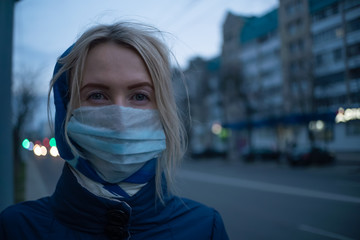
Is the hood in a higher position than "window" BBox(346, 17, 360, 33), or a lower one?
lower

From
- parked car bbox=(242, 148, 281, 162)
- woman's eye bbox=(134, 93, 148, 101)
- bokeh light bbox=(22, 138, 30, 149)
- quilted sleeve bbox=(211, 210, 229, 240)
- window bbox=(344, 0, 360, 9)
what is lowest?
parked car bbox=(242, 148, 281, 162)

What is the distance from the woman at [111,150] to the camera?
3.88 ft

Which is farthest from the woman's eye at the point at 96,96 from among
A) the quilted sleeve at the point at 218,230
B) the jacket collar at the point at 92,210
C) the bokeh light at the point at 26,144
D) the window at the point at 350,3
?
the bokeh light at the point at 26,144

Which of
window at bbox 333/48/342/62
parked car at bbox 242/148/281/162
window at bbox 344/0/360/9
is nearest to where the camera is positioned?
window at bbox 344/0/360/9

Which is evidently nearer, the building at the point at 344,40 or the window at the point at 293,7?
the building at the point at 344,40

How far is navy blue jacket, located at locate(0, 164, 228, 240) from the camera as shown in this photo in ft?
3.82

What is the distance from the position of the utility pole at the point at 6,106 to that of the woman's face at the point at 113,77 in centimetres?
111

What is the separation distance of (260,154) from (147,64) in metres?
28.5

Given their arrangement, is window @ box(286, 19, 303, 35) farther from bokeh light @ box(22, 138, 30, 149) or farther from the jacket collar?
bokeh light @ box(22, 138, 30, 149)

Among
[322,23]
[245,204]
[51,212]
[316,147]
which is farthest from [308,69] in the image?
[316,147]

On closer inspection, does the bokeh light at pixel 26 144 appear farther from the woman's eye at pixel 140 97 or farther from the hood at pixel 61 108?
the woman's eye at pixel 140 97

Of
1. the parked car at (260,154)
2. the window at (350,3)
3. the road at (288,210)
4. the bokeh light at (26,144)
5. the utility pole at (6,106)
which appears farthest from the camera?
the parked car at (260,154)

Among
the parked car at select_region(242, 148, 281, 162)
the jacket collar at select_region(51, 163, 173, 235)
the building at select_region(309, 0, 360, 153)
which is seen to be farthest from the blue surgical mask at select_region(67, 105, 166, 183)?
the parked car at select_region(242, 148, 281, 162)

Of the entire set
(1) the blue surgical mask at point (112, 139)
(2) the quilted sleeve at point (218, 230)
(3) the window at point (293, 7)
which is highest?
(3) the window at point (293, 7)
